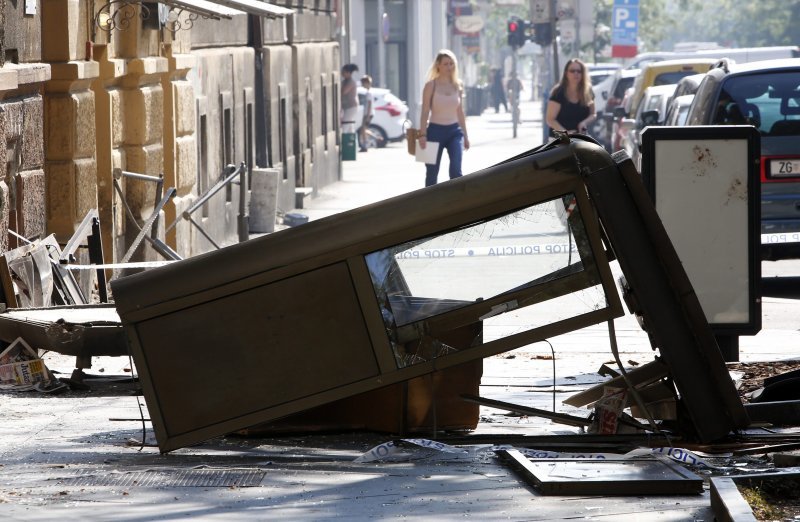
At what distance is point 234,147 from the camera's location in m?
18.9

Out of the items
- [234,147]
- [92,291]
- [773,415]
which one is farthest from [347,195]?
[773,415]

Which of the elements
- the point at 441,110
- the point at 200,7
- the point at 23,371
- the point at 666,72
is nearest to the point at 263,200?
the point at 441,110

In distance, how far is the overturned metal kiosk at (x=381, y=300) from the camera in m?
6.53

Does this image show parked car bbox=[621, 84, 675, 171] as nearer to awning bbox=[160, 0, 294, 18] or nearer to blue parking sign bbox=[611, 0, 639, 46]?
awning bbox=[160, 0, 294, 18]

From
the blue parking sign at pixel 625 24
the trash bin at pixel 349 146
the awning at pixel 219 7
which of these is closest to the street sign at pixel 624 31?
the blue parking sign at pixel 625 24

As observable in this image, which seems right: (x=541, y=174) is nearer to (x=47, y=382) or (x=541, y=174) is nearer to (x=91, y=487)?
(x=91, y=487)

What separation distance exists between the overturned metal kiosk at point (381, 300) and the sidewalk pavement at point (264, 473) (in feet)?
1.01

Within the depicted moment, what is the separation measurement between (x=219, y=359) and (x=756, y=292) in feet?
10.8

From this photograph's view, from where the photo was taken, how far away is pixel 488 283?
6.86 meters

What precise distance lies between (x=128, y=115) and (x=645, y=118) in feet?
22.1

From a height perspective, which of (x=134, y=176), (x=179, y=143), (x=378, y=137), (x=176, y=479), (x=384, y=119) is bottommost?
(x=378, y=137)

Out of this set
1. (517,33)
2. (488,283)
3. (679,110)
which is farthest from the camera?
(517,33)

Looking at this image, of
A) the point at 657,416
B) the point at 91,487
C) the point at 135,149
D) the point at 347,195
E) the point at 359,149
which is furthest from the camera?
the point at 359,149

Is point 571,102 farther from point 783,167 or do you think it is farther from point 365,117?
point 365,117
